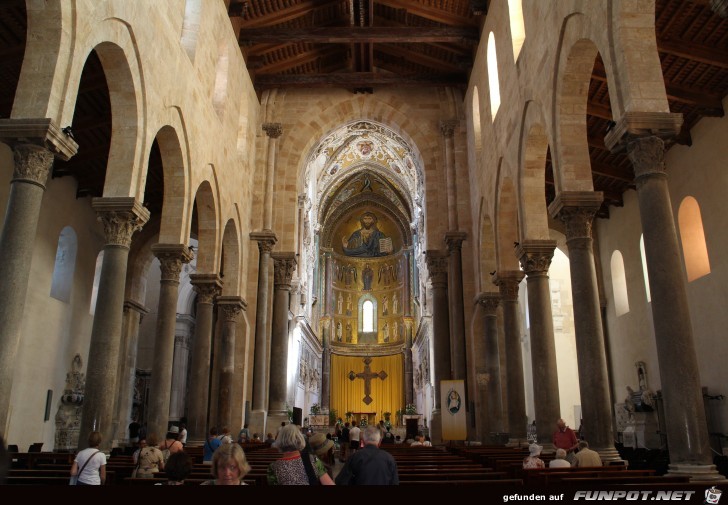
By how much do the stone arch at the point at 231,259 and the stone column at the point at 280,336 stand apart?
205cm

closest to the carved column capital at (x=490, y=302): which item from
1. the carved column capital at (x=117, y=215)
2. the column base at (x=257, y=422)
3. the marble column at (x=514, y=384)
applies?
the marble column at (x=514, y=384)

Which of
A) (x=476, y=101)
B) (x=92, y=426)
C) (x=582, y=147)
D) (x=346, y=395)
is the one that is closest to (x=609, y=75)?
(x=582, y=147)

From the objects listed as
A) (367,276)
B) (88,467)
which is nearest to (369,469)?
(88,467)

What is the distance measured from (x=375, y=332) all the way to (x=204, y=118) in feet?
108

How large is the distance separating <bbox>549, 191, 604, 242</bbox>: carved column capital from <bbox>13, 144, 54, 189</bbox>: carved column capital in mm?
8022

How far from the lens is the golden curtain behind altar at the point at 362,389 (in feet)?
143

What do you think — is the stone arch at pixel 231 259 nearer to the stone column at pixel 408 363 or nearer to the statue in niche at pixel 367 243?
the stone column at pixel 408 363

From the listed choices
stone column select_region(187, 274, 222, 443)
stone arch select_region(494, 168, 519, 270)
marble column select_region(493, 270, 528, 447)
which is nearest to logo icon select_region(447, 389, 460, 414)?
marble column select_region(493, 270, 528, 447)

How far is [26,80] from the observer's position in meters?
8.00

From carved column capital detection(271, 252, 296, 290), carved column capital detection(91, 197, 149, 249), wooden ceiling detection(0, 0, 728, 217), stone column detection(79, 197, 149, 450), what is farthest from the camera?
carved column capital detection(271, 252, 296, 290)

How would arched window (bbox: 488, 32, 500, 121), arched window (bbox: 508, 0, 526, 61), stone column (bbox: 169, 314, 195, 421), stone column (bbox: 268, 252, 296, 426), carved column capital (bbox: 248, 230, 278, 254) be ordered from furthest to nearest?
stone column (bbox: 169, 314, 195, 421)
carved column capital (bbox: 248, 230, 278, 254)
stone column (bbox: 268, 252, 296, 426)
arched window (bbox: 488, 32, 500, 121)
arched window (bbox: 508, 0, 526, 61)

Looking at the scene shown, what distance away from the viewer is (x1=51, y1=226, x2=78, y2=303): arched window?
53.9ft

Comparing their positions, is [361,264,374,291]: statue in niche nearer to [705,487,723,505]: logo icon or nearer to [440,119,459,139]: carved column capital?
[440,119,459,139]: carved column capital

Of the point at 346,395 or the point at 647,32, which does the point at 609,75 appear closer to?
the point at 647,32
